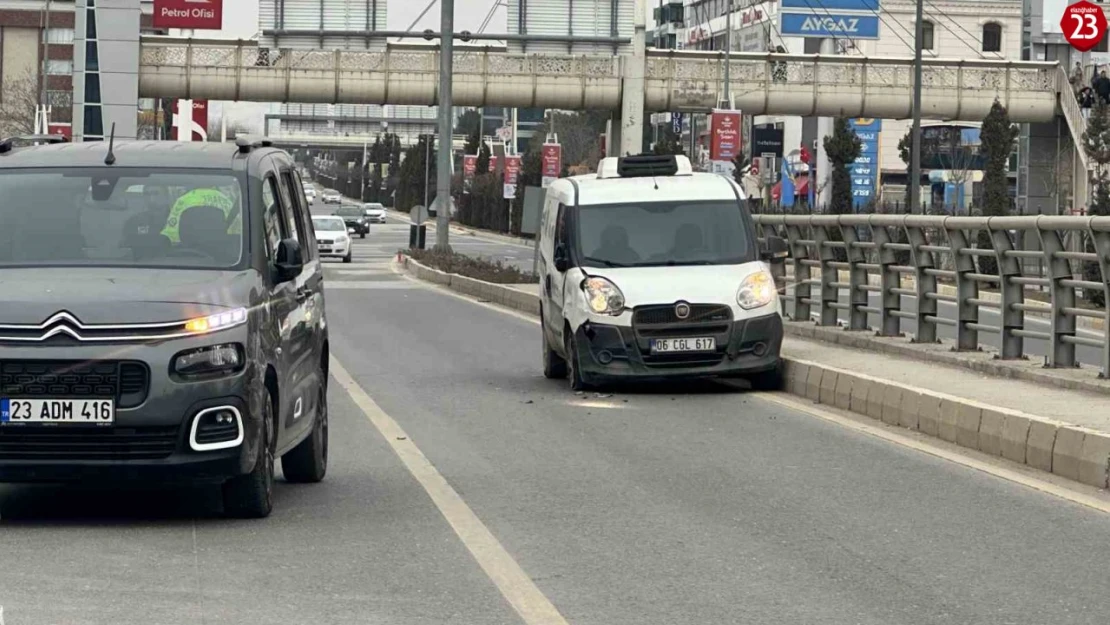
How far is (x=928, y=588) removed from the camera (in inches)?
295

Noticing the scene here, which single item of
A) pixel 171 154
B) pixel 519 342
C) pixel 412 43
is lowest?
pixel 519 342

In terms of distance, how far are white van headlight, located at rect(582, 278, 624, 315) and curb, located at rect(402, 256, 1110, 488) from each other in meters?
1.71

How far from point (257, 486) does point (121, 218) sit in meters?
1.51

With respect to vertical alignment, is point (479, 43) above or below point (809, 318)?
above

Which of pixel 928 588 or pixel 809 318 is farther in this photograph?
pixel 809 318

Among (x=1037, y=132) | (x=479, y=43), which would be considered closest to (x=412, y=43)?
(x=479, y=43)

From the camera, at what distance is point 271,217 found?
972 centimetres

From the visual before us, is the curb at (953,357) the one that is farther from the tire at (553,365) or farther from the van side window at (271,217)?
the van side window at (271,217)

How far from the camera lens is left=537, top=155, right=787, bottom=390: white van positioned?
1655 centimetres

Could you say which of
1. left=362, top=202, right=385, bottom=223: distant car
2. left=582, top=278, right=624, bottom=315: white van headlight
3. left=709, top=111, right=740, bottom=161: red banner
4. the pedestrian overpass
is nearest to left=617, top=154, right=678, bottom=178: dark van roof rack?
left=582, top=278, right=624, bottom=315: white van headlight

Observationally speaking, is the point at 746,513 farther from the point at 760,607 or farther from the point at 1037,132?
the point at 1037,132

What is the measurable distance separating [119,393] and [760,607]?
9.77 ft

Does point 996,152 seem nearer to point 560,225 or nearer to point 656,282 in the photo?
point 560,225

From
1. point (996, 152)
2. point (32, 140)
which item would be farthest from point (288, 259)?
point (996, 152)
